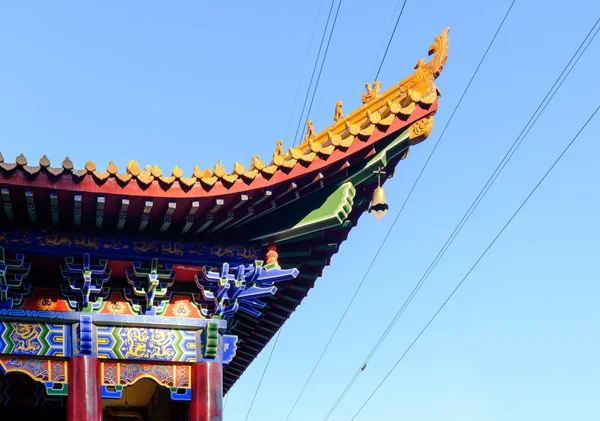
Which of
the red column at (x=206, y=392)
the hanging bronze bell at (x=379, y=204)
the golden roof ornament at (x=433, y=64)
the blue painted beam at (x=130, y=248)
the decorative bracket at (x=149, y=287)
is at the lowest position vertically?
the red column at (x=206, y=392)

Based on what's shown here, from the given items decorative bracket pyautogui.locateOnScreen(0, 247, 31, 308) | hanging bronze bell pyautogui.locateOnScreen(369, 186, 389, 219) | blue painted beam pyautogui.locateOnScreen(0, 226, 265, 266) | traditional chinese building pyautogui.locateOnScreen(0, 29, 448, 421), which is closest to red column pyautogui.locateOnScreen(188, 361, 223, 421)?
traditional chinese building pyautogui.locateOnScreen(0, 29, 448, 421)

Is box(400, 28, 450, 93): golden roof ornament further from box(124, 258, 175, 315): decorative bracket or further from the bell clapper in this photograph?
box(124, 258, 175, 315): decorative bracket

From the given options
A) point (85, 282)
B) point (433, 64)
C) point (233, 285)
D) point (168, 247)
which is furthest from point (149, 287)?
point (433, 64)

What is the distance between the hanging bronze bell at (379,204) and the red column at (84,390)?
3120mm

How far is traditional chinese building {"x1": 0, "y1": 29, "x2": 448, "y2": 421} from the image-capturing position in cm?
951

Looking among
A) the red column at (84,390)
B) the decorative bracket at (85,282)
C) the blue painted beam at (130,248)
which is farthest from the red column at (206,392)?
the decorative bracket at (85,282)

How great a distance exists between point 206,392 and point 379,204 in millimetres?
2524

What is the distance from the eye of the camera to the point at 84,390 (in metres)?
9.67

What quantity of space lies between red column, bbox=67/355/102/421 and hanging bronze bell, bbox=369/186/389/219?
3.12 metres

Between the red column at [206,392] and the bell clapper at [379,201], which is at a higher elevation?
the bell clapper at [379,201]

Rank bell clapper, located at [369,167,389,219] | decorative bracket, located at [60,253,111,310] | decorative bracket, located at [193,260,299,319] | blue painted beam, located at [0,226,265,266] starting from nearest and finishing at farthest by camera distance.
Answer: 1. blue painted beam, located at [0,226,265,266]
2. decorative bracket, located at [60,253,111,310]
3. bell clapper, located at [369,167,389,219]
4. decorative bracket, located at [193,260,299,319]

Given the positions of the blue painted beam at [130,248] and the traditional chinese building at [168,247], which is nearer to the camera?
the traditional chinese building at [168,247]

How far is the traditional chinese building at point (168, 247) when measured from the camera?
9.51 metres

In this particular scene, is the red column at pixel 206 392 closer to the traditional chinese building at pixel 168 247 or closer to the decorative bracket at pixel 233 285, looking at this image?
the traditional chinese building at pixel 168 247
